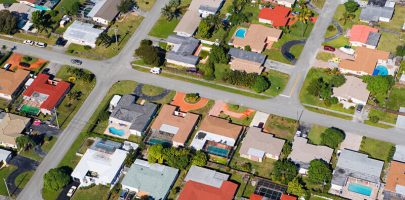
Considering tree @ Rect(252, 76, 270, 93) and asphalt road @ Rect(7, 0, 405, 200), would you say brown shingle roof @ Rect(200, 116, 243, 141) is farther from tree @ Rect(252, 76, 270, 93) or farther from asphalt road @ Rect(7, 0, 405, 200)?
tree @ Rect(252, 76, 270, 93)

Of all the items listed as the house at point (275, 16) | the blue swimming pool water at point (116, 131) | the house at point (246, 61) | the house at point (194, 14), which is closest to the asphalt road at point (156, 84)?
the blue swimming pool water at point (116, 131)

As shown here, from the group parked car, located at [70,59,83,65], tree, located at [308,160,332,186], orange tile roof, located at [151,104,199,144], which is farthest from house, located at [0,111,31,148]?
tree, located at [308,160,332,186]

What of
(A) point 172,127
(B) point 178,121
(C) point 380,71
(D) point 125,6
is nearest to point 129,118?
(A) point 172,127

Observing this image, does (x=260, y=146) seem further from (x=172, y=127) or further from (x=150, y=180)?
(x=150, y=180)

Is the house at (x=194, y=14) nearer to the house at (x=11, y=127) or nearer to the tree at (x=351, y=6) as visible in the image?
the tree at (x=351, y=6)

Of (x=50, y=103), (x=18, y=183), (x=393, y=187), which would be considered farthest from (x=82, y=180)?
(x=393, y=187)
